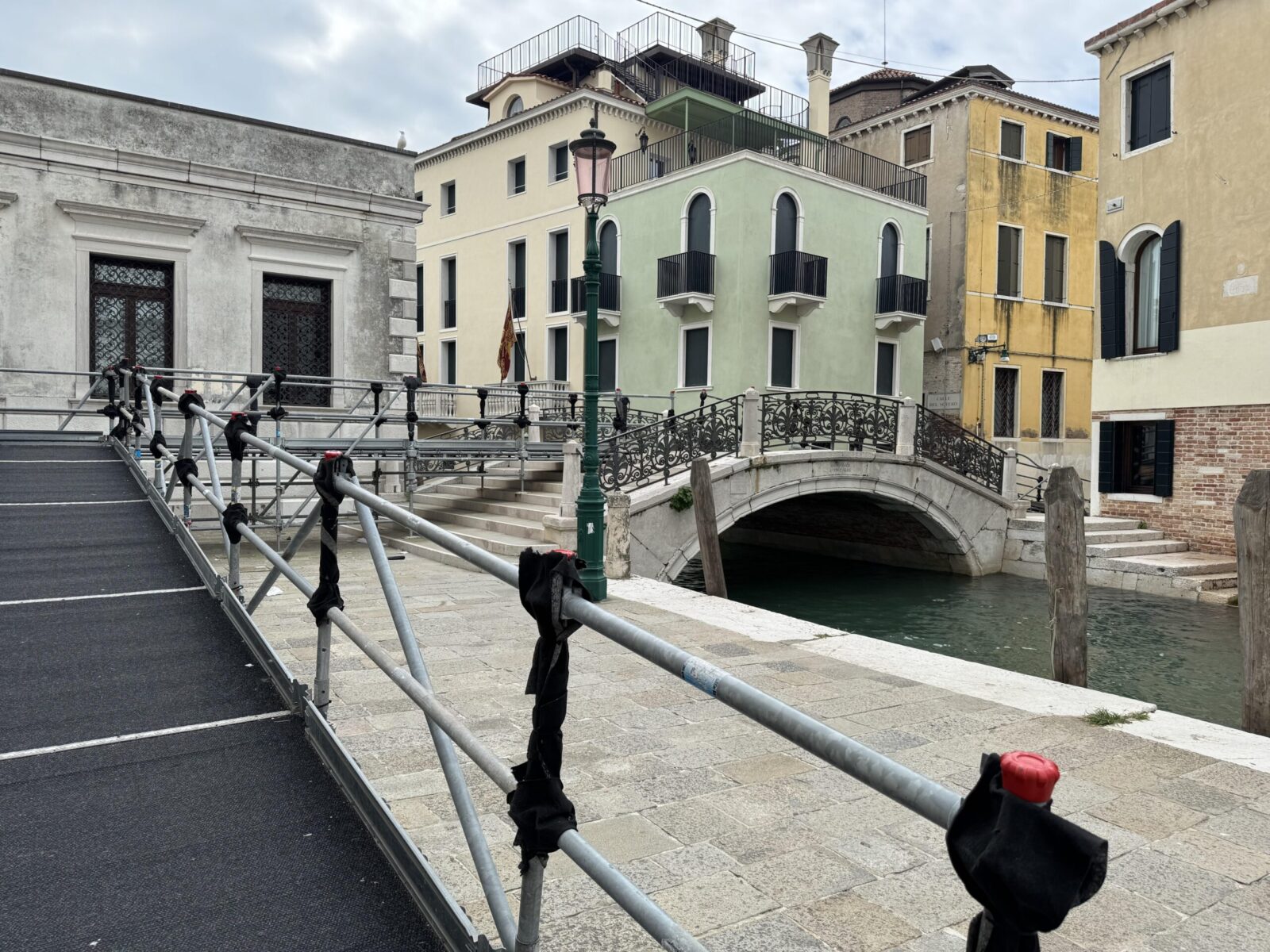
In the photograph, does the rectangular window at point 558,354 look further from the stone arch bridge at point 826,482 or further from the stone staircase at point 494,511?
the stone staircase at point 494,511

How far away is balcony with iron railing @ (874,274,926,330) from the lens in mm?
24578

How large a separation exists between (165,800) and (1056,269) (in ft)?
98.0

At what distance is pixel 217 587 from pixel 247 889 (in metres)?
2.66

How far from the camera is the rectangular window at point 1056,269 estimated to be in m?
27.8

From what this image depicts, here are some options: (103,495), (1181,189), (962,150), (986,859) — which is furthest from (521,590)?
(962,150)

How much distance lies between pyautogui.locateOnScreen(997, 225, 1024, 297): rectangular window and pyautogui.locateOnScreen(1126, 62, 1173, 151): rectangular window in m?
8.35

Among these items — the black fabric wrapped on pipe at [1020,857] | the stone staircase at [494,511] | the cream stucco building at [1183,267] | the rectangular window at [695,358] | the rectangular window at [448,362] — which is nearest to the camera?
the black fabric wrapped on pipe at [1020,857]

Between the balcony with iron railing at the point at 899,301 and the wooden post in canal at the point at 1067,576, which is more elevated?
the balcony with iron railing at the point at 899,301

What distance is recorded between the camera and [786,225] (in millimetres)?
22938

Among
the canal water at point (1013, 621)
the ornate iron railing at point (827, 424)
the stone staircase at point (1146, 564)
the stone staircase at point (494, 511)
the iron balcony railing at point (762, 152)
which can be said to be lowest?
the canal water at point (1013, 621)

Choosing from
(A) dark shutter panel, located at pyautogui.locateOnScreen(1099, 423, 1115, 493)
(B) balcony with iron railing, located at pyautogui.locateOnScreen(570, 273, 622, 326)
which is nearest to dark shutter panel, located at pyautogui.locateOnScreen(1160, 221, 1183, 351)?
(A) dark shutter panel, located at pyautogui.locateOnScreen(1099, 423, 1115, 493)

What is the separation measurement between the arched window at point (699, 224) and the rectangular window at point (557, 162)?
217 inches

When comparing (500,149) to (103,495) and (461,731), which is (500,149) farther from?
(461,731)

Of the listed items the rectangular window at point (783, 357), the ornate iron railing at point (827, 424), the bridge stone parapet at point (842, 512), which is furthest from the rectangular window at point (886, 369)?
the ornate iron railing at point (827, 424)
